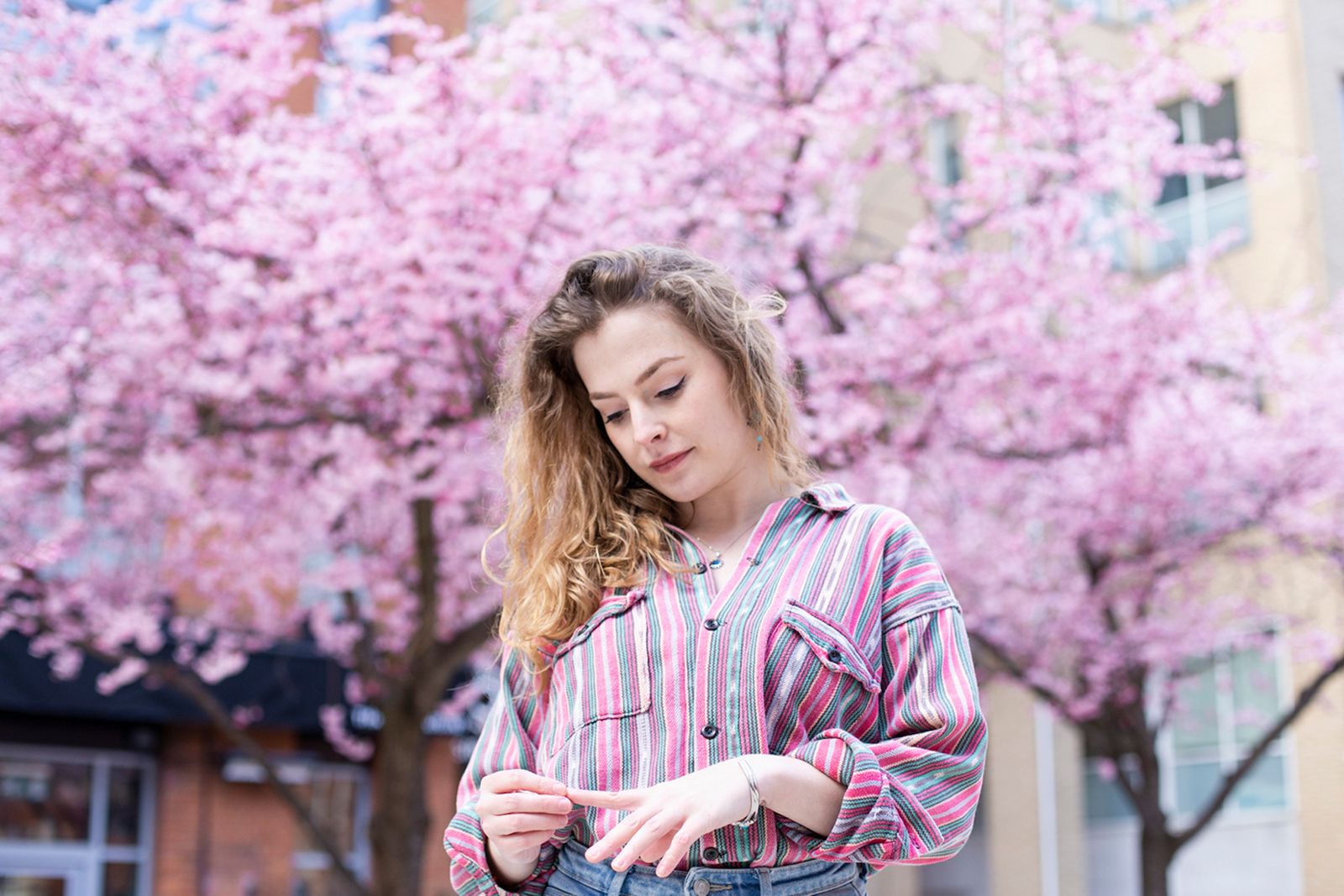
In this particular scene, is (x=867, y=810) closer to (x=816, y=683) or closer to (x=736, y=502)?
(x=816, y=683)

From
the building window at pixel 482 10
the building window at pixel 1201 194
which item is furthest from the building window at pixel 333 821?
the building window at pixel 1201 194

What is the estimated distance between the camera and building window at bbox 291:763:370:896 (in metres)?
13.5

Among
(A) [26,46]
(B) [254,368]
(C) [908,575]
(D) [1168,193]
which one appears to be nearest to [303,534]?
(B) [254,368]

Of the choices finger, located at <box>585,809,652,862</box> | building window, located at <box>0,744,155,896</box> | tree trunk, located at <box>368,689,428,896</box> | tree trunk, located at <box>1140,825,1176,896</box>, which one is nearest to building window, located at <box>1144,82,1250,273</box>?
tree trunk, located at <box>1140,825,1176,896</box>

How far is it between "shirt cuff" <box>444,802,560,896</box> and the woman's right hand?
0.18ft

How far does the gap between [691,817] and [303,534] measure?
27.5ft

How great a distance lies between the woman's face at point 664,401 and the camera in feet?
6.74

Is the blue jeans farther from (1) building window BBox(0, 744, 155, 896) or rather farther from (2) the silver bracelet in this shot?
(1) building window BBox(0, 744, 155, 896)

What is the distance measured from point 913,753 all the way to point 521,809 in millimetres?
482

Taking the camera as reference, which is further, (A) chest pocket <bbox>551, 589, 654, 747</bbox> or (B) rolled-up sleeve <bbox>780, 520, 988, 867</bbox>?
(A) chest pocket <bbox>551, 589, 654, 747</bbox>

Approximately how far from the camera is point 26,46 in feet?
25.3

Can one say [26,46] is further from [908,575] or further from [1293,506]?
[1293,506]

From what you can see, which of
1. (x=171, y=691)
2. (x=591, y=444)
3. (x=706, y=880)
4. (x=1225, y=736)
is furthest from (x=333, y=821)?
(x=706, y=880)

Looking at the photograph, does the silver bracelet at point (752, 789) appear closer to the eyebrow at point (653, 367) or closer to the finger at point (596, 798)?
the finger at point (596, 798)
